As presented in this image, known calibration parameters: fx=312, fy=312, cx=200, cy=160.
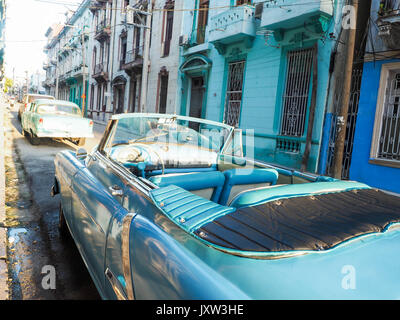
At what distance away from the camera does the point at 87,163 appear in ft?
9.85

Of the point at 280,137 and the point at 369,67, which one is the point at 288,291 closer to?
the point at 369,67

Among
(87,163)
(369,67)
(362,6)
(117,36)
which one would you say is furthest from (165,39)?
(87,163)

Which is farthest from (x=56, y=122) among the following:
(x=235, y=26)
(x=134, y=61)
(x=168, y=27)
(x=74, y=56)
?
(x=74, y=56)

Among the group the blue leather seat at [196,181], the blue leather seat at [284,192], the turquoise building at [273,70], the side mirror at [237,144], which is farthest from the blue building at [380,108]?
the blue leather seat at [196,181]

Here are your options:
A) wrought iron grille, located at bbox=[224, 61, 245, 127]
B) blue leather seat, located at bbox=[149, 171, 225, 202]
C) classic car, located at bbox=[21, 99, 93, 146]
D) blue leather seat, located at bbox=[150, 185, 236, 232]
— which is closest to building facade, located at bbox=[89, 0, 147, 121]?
wrought iron grille, located at bbox=[224, 61, 245, 127]

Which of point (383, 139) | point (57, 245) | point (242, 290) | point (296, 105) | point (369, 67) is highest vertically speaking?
point (369, 67)

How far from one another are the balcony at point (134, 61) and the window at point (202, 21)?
18.5 ft

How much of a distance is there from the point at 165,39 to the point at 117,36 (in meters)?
9.22

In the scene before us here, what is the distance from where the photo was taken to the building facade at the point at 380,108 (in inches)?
281

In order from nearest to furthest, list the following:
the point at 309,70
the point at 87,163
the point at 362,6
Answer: the point at 87,163, the point at 362,6, the point at 309,70

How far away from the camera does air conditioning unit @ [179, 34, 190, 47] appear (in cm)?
1445

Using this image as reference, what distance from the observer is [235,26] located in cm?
1073

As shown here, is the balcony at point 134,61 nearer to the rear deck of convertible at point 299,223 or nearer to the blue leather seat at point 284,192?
the blue leather seat at point 284,192

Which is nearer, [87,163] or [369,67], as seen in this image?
[87,163]
